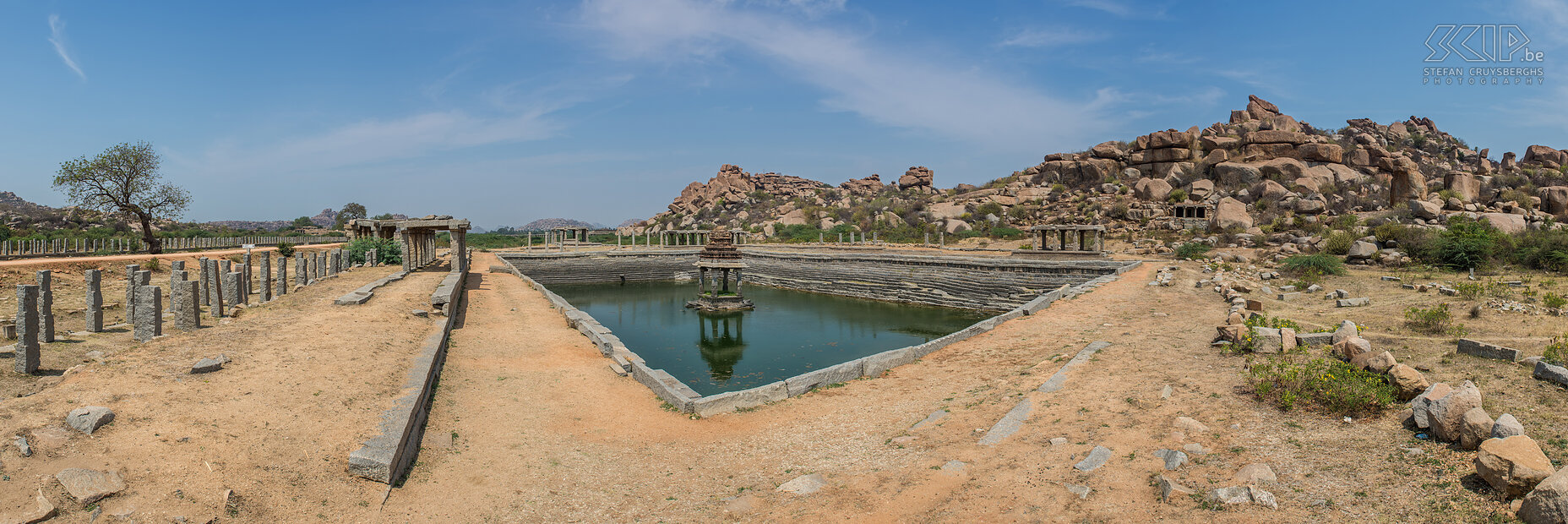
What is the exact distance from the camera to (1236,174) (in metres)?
41.5

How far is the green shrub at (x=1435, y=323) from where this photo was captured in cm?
774

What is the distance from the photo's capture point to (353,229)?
32562 millimetres

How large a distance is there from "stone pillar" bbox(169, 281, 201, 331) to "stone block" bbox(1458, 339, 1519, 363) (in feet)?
46.6

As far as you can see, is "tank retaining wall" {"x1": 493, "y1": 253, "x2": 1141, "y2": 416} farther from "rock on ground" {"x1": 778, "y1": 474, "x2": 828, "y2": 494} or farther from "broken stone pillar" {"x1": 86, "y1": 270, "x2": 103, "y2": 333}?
"broken stone pillar" {"x1": 86, "y1": 270, "x2": 103, "y2": 333}

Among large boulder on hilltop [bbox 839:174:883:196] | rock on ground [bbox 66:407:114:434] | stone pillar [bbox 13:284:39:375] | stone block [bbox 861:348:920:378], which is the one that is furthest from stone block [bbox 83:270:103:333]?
large boulder on hilltop [bbox 839:174:883:196]

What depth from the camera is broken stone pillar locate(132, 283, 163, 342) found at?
730cm

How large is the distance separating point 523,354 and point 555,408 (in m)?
3.02

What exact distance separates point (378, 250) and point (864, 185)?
7164cm

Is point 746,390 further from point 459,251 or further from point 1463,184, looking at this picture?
point 1463,184

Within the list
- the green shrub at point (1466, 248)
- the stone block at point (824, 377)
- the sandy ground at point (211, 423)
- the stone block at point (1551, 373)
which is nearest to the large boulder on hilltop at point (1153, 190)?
the green shrub at point (1466, 248)

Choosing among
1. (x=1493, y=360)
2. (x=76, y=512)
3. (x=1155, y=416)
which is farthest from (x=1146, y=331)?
(x=76, y=512)

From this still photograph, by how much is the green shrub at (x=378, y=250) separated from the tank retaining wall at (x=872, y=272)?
15.5ft

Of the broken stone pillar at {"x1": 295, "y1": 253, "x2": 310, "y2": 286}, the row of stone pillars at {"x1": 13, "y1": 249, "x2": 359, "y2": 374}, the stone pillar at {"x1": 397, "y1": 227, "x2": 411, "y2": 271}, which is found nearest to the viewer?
the row of stone pillars at {"x1": 13, "y1": 249, "x2": 359, "y2": 374}

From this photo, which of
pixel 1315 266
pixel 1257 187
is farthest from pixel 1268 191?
pixel 1315 266
